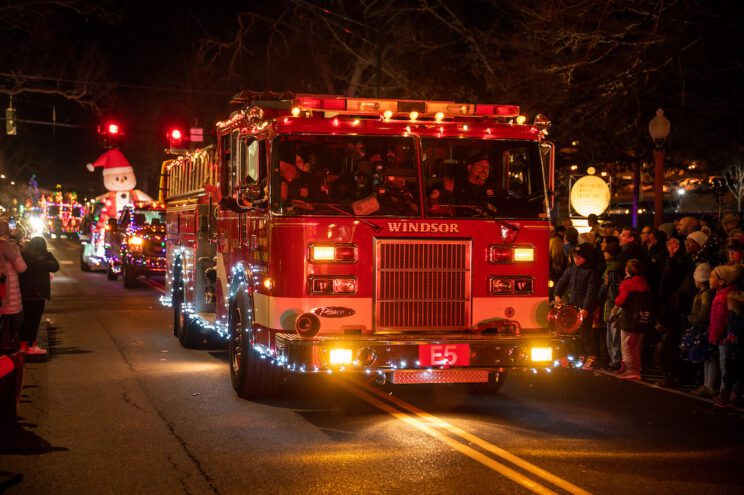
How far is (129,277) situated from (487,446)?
20.4 meters

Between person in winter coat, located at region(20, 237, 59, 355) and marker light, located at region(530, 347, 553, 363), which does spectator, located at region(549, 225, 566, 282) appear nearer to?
marker light, located at region(530, 347, 553, 363)

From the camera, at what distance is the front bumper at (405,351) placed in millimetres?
9211

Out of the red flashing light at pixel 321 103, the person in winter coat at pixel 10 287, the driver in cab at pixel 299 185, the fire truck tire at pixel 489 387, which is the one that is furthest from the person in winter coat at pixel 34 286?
the fire truck tire at pixel 489 387

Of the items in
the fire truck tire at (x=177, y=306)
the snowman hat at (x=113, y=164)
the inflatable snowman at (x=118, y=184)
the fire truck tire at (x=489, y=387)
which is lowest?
the fire truck tire at (x=489, y=387)

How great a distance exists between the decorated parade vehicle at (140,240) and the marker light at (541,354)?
62.9ft

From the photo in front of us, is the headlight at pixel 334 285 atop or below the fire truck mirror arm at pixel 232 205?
below

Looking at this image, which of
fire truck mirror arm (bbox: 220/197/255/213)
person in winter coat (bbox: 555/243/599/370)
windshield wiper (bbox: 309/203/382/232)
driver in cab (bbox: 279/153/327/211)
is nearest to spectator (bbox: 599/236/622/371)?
person in winter coat (bbox: 555/243/599/370)

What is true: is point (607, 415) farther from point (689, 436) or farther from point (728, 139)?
point (728, 139)

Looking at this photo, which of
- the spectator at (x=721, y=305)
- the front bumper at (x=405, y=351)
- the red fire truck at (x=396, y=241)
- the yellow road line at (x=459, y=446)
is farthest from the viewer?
the spectator at (x=721, y=305)

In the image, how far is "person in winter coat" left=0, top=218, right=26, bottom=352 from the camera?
12344mm

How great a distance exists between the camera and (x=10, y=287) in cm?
1256

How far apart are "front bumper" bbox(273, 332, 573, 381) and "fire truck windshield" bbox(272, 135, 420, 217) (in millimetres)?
1194

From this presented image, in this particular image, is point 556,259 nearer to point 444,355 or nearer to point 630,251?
point 630,251

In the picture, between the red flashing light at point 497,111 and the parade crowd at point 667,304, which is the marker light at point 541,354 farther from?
the red flashing light at point 497,111
